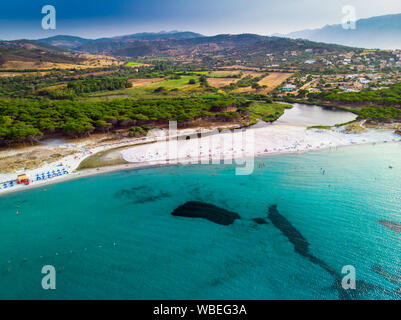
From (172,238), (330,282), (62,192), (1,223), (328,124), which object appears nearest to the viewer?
(330,282)

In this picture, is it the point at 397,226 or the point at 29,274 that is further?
the point at 397,226

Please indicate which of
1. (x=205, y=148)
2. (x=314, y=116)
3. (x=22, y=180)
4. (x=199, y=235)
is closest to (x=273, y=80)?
(x=314, y=116)

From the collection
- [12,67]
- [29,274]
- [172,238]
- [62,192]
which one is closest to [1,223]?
[62,192]

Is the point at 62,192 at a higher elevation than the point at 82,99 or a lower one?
lower

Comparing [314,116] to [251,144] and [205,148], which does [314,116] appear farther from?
[205,148]

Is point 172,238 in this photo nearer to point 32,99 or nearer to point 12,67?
point 32,99

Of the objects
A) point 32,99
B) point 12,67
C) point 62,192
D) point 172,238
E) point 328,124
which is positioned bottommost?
point 172,238

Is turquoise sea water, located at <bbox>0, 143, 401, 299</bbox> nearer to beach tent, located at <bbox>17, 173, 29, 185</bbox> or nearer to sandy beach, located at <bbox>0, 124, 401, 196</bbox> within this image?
beach tent, located at <bbox>17, 173, 29, 185</bbox>

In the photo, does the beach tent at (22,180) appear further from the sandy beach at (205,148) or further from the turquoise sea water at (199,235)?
the turquoise sea water at (199,235)

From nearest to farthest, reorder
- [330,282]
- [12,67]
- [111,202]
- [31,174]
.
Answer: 1. [330,282]
2. [111,202]
3. [31,174]
4. [12,67]
